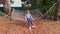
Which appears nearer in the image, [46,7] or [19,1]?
[46,7]

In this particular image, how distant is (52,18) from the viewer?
1108cm

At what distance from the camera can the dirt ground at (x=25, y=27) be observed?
8.53m

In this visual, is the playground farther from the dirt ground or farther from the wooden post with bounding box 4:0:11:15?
the wooden post with bounding box 4:0:11:15

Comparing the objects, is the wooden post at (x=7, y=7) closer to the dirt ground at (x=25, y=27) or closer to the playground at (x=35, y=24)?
the playground at (x=35, y=24)

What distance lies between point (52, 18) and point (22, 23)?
205cm

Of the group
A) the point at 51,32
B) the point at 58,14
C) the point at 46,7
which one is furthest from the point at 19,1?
the point at 51,32

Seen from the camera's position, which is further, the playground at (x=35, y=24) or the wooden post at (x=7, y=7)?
the wooden post at (x=7, y=7)

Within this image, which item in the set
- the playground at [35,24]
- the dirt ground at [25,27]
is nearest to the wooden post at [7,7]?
the playground at [35,24]

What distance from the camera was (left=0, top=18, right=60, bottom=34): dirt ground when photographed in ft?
28.0

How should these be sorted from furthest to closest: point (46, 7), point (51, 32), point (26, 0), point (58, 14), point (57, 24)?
1. point (26, 0)
2. point (46, 7)
3. point (58, 14)
4. point (57, 24)
5. point (51, 32)

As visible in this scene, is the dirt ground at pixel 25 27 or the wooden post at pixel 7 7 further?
the wooden post at pixel 7 7

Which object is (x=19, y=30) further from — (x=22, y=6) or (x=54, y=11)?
(x=22, y=6)

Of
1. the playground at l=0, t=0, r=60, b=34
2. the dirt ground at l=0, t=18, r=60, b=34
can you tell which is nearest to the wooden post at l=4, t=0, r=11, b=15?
the playground at l=0, t=0, r=60, b=34

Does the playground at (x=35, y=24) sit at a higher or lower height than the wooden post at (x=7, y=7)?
lower
